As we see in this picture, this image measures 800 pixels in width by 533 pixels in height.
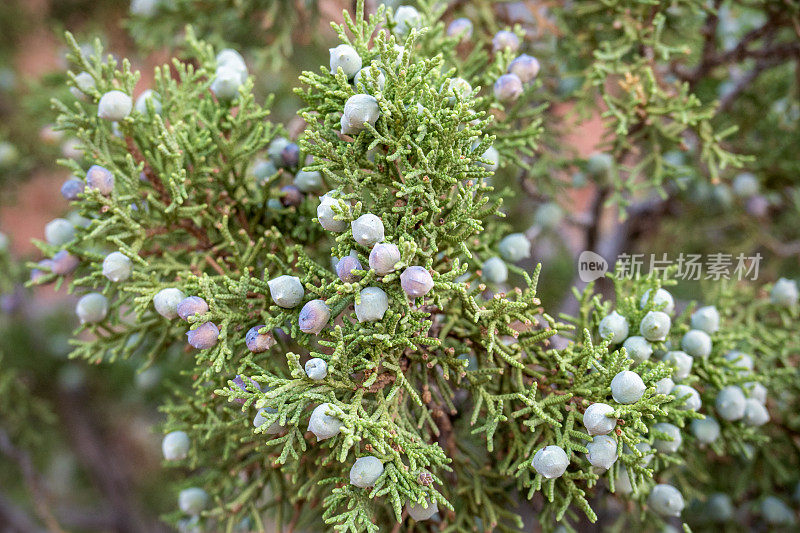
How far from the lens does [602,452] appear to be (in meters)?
0.61

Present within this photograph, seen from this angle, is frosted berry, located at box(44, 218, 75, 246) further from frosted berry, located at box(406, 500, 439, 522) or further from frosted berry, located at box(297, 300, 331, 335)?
frosted berry, located at box(406, 500, 439, 522)

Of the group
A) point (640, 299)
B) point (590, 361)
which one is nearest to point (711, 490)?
point (640, 299)

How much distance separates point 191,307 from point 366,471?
26 centimetres

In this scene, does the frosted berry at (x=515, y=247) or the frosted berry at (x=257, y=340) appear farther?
the frosted berry at (x=515, y=247)

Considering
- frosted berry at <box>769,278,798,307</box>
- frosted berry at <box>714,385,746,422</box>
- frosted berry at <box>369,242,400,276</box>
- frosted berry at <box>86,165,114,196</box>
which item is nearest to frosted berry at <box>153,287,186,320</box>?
frosted berry at <box>86,165,114,196</box>

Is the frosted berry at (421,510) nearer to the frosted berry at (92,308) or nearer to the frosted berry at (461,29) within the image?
the frosted berry at (92,308)

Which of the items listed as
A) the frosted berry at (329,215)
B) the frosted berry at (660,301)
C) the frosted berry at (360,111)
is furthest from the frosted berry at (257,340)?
the frosted berry at (660,301)

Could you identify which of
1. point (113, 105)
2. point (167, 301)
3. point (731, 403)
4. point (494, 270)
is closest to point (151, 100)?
point (113, 105)

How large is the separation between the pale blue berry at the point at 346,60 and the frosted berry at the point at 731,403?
2.01 ft

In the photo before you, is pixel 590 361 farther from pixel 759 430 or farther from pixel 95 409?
pixel 95 409

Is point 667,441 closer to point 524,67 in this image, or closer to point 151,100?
point 524,67

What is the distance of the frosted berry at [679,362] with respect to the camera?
710mm

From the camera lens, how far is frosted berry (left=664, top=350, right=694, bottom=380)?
0.71 m

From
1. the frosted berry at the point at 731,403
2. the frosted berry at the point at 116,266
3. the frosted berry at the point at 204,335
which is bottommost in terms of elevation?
the frosted berry at the point at 731,403
